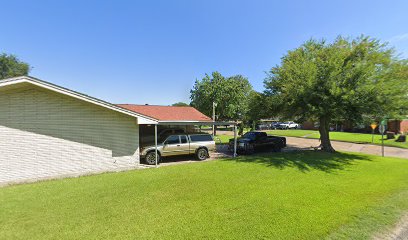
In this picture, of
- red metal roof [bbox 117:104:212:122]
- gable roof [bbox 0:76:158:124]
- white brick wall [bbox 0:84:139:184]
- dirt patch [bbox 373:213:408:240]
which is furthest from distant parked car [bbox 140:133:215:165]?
dirt patch [bbox 373:213:408:240]

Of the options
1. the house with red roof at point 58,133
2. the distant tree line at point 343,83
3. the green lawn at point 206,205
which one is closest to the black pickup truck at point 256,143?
the distant tree line at point 343,83

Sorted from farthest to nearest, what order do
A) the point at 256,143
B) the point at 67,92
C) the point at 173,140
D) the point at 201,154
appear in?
the point at 256,143 → the point at 201,154 → the point at 173,140 → the point at 67,92

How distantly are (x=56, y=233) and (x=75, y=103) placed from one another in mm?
7147

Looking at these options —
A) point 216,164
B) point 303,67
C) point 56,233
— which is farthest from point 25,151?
point 303,67

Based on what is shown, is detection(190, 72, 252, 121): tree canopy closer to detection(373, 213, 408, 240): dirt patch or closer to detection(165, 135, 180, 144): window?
detection(165, 135, 180, 144): window

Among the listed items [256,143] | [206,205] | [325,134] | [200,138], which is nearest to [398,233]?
[206,205]

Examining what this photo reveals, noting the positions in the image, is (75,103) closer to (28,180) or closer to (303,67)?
(28,180)

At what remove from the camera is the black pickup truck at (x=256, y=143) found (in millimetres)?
15914

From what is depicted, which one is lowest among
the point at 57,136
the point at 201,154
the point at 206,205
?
the point at 206,205

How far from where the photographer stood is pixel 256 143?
1631cm

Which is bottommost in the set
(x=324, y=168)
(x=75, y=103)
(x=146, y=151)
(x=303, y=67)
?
(x=324, y=168)

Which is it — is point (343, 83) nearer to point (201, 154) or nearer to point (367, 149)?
point (201, 154)

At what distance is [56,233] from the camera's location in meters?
4.51

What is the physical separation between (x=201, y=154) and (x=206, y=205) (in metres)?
7.55
